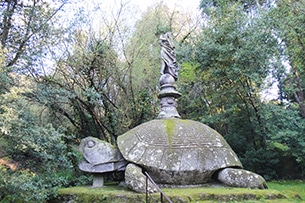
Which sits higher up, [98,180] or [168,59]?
[168,59]

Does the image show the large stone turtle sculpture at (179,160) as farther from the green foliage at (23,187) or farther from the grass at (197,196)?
the green foliage at (23,187)

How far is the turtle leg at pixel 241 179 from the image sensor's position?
17.4 feet

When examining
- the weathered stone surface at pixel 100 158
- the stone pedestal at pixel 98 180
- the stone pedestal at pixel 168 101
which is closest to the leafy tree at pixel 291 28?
the stone pedestal at pixel 168 101

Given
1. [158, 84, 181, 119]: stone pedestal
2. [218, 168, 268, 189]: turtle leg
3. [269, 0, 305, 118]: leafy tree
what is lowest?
[218, 168, 268, 189]: turtle leg

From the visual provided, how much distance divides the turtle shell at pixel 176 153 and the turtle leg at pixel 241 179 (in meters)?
0.18

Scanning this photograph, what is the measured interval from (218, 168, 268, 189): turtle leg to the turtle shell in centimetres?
18

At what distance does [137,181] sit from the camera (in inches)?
199

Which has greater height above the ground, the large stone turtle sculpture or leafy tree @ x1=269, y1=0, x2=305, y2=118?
leafy tree @ x1=269, y1=0, x2=305, y2=118

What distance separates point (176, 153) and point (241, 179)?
4.81 feet

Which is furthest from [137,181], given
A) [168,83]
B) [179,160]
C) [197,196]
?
[168,83]

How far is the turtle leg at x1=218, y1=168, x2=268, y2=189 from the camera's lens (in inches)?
209

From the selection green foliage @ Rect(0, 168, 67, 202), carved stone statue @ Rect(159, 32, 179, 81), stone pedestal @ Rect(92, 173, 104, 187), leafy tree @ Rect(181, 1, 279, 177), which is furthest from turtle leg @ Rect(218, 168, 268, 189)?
leafy tree @ Rect(181, 1, 279, 177)

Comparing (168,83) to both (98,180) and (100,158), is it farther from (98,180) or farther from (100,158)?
(98,180)

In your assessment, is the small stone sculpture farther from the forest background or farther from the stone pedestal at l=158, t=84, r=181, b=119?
the forest background
